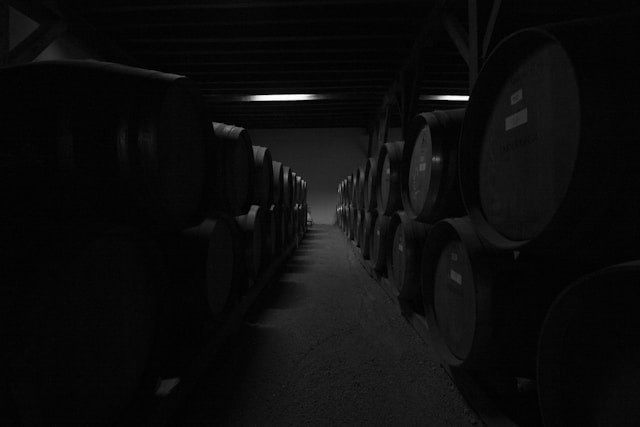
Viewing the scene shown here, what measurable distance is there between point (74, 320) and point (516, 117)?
1561mm

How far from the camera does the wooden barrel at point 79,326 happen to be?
0.64 m

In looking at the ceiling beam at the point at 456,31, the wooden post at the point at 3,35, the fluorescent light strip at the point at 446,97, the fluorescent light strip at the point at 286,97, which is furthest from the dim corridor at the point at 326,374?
the fluorescent light strip at the point at 446,97

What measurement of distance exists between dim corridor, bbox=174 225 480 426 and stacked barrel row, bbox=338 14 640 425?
0.29 metres

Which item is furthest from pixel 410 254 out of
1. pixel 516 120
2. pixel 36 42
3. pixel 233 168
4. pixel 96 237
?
pixel 36 42

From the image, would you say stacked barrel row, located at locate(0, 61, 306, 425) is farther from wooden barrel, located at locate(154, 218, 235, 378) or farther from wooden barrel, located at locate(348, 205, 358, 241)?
wooden barrel, located at locate(348, 205, 358, 241)

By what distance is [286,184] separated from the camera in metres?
5.04

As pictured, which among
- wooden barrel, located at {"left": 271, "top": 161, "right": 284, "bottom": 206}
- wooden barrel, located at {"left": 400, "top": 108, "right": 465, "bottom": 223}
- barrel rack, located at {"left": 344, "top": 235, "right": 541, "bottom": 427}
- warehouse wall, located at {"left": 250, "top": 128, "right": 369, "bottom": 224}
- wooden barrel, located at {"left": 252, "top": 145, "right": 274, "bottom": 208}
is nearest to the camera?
barrel rack, located at {"left": 344, "top": 235, "right": 541, "bottom": 427}

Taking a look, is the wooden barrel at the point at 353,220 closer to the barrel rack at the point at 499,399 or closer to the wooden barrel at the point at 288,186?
the wooden barrel at the point at 288,186

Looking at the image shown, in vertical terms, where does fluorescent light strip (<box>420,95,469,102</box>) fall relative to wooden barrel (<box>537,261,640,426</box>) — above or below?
above

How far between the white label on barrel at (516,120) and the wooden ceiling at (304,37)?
876 mm

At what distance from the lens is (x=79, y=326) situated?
2.61ft

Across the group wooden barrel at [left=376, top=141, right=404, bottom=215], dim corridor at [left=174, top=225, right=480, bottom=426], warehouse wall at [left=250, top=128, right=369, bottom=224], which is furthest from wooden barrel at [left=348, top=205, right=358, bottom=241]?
warehouse wall at [left=250, top=128, right=369, bottom=224]

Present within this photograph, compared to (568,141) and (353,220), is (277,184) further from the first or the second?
(568,141)

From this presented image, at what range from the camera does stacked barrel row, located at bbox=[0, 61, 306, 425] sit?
2.25 feet
